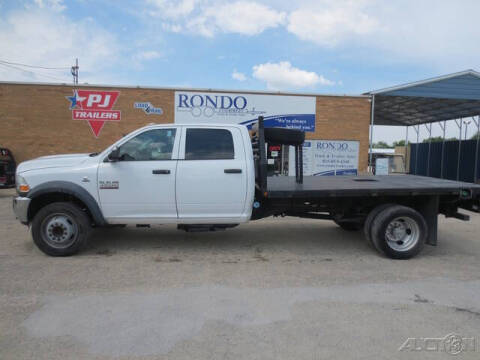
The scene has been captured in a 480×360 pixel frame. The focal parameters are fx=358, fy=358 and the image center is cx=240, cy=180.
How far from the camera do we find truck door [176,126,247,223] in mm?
5422

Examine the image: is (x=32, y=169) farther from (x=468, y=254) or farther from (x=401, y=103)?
(x=401, y=103)

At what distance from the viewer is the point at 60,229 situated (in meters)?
A: 5.43

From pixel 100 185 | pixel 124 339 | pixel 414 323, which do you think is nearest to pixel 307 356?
pixel 414 323

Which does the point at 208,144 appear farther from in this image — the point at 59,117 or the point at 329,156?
the point at 59,117

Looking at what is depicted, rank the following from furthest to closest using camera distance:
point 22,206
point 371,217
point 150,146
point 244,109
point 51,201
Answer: point 244,109 → point 371,217 → point 51,201 → point 150,146 → point 22,206

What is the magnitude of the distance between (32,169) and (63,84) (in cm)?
1052

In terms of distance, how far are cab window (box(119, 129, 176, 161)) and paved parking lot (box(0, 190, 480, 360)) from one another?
60.8 inches

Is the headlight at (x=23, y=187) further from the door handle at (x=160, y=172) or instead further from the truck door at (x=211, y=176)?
the truck door at (x=211, y=176)

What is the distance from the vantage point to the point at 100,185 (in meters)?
5.39

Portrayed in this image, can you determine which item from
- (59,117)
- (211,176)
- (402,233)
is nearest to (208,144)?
(211,176)

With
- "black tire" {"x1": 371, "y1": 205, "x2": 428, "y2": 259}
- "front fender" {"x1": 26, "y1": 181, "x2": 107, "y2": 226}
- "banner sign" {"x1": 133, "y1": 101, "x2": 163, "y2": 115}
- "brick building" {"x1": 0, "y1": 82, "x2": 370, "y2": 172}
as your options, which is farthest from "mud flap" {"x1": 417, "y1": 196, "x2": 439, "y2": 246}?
"banner sign" {"x1": 133, "y1": 101, "x2": 163, "y2": 115}

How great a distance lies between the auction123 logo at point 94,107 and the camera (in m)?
14.5

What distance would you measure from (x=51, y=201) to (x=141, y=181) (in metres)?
1.53

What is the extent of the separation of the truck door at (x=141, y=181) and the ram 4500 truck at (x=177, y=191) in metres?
0.01
